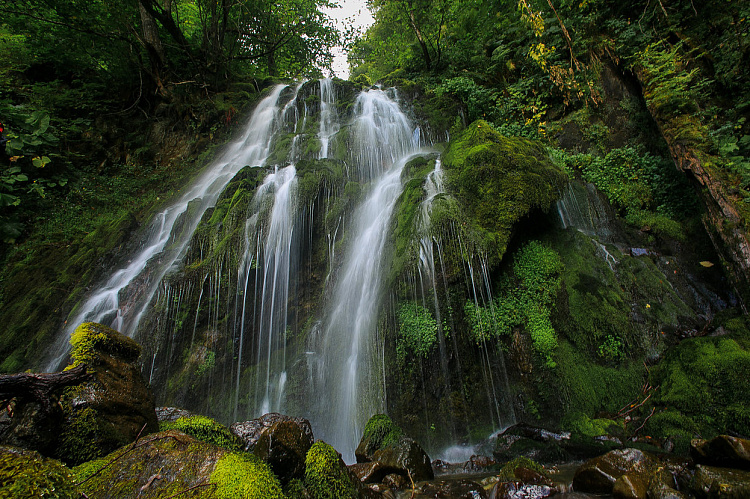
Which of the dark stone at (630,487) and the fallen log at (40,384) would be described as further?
the dark stone at (630,487)

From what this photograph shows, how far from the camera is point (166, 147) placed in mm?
13594

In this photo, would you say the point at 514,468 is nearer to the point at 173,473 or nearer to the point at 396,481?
the point at 396,481

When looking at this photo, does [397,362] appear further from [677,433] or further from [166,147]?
[166,147]

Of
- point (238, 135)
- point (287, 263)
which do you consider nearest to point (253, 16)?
point (238, 135)

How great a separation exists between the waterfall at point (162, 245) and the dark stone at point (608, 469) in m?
8.34

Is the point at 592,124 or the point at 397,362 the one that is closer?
the point at 397,362

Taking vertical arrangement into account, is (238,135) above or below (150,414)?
above

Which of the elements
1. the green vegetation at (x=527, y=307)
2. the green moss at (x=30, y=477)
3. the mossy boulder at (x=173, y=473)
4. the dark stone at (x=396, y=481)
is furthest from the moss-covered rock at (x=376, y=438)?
the green moss at (x=30, y=477)

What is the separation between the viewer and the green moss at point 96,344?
2.27 m

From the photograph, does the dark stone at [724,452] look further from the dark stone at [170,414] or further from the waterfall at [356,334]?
the dark stone at [170,414]

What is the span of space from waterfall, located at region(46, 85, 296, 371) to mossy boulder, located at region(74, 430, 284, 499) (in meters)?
6.50

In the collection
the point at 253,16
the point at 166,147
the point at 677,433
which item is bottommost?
the point at 677,433

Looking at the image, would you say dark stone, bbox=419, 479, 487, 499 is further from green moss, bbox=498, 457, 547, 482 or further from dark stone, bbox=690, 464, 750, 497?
dark stone, bbox=690, 464, 750, 497

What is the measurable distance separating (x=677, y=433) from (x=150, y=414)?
224 inches
